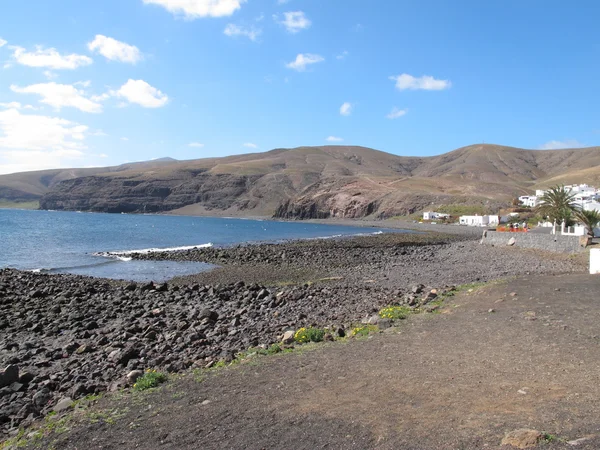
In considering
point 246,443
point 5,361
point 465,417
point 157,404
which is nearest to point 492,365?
point 465,417

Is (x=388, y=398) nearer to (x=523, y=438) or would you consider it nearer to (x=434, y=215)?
(x=523, y=438)

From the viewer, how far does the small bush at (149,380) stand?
8445 millimetres

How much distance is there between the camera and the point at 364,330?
37.9 feet

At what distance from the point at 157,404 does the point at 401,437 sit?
3996 millimetres

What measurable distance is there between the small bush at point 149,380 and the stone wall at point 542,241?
30.9 meters

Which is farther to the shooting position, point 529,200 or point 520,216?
point 529,200

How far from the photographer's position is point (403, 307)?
47.6 ft

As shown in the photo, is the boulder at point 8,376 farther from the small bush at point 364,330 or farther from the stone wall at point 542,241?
the stone wall at point 542,241

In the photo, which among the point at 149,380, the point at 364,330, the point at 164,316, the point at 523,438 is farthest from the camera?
the point at 164,316

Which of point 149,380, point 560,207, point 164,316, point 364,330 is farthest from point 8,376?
point 560,207

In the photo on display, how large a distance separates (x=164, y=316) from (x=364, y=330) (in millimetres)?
7953

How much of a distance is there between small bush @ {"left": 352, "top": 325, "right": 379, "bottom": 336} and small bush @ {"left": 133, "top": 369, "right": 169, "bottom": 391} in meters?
4.64

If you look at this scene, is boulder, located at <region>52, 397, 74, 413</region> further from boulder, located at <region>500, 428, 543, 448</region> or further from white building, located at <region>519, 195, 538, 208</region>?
white building, located at <region>519, 195, 538, 208</region>

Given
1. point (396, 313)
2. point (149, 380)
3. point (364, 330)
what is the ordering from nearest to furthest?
point (149, 380)
point (364, 330)
point (396, 313)
